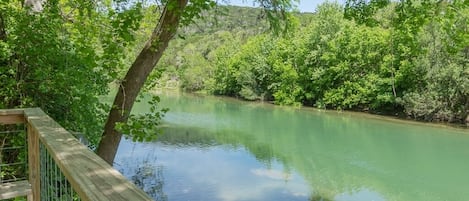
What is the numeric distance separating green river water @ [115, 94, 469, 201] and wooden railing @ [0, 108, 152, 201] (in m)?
6.30

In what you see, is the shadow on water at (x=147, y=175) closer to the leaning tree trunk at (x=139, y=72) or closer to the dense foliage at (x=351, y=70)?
the dense foliage at (x=351, y=70)

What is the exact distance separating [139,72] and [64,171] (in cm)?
265

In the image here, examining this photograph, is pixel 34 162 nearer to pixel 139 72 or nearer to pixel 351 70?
pixel 139 72

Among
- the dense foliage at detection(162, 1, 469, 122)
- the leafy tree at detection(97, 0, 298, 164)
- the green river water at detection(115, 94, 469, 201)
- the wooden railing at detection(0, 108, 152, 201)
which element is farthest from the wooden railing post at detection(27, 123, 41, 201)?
the dense foliage at detection(162, 1, 469, 122)

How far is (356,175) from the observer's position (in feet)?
35.3

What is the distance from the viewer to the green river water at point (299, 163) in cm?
928

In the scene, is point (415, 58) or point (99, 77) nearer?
point (99, 77)

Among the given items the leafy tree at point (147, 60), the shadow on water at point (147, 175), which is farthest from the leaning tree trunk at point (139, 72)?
the shadow on water at point (147, 175)

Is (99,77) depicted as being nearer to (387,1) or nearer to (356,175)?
(387,1)

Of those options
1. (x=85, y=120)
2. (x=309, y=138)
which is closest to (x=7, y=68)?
(x=85, y=120)

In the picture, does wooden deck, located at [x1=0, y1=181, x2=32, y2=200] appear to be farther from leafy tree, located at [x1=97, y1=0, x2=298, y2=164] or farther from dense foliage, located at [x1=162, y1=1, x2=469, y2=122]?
dense foliage, located at [x1=162, y1=1, x2=469, y2=122]

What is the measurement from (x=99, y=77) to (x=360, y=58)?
2469cm

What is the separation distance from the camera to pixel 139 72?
367 cm

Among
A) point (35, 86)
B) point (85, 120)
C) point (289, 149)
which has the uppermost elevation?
point (35, 86)
